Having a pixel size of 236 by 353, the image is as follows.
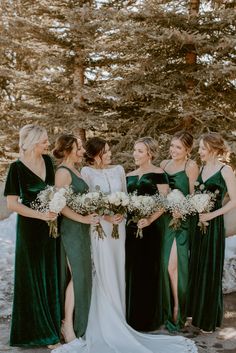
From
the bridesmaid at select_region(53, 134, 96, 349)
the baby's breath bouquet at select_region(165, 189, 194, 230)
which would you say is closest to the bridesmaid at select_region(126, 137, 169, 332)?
the baby's breath bouquet at select_region(165, 189, 194, 230)

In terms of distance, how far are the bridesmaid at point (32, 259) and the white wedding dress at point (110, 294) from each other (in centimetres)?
40

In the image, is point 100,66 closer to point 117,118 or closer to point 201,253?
point 117,118

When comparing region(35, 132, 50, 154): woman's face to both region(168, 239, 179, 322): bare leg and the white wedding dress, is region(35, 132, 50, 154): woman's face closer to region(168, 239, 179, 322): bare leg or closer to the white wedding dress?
the white wedding dress

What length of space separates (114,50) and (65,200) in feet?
24.5

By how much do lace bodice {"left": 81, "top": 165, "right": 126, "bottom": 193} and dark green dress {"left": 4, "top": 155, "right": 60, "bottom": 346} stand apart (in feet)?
1.37

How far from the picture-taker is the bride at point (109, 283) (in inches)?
Answer: 170

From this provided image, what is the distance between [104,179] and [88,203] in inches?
20.1

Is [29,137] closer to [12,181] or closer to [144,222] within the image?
[12,181]

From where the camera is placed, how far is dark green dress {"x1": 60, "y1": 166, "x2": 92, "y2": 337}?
434cm

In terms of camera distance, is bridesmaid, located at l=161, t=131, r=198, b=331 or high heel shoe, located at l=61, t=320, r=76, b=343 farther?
bridesmaid, located at l=161, t=131, r=198, b=331

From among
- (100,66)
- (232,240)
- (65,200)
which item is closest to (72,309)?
(65,200)

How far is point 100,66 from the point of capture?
1197 cm

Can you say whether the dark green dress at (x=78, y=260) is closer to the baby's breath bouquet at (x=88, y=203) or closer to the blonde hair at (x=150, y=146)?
the baby's breath bouquet at (x=88, y=203)

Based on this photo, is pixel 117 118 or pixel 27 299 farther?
pixel 117 118
